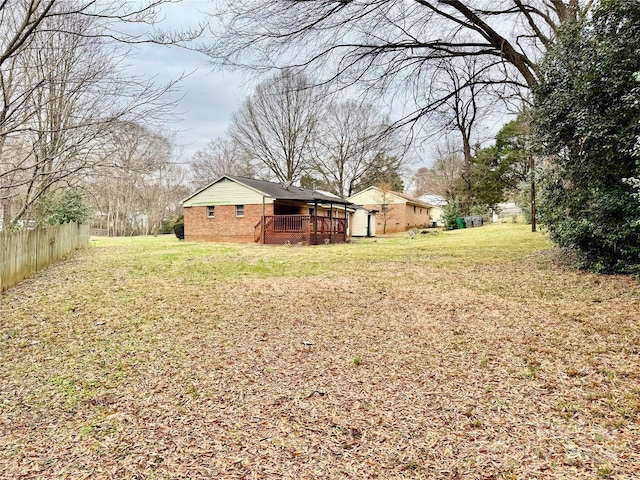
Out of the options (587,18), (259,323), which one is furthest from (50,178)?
(587,18)

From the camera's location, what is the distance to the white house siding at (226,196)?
2041 centimetres

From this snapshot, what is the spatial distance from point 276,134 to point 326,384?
95.1 ft

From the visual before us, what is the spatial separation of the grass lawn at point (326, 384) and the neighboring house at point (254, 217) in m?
12.5

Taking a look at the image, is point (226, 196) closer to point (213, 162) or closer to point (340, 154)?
point (340, 154)

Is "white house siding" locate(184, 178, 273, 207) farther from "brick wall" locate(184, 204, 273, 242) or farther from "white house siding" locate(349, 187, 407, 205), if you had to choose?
"white house siding" locate(349, 187, 407, 205)

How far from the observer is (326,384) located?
10.3 feet

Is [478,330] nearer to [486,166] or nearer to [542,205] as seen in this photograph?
[542,205]

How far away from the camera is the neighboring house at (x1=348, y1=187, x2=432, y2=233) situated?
31625 millimetres

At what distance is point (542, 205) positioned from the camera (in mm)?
8453

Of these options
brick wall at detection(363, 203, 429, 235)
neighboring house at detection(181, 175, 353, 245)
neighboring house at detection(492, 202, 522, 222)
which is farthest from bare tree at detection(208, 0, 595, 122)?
neighboring house at detection(492, 202, 522, 222)

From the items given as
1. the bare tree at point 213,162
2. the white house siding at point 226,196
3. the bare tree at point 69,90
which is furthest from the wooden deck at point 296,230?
the bare tree at point 213,162

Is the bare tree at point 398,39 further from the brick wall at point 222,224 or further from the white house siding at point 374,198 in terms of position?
the white house siding at point 374,198

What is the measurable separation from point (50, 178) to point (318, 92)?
5.00 meters

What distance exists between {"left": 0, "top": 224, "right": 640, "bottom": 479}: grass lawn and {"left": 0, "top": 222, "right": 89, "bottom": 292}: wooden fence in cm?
115
